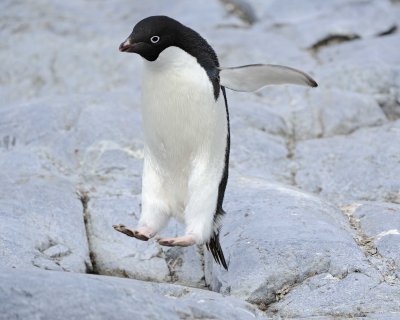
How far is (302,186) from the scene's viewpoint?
476 cm

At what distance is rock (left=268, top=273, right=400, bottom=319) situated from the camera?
3078 mm

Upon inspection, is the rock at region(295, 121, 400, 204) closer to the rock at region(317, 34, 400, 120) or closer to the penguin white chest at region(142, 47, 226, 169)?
the rock at region(317, 34, 400, 120)

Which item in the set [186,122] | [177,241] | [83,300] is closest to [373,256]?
[177,241]

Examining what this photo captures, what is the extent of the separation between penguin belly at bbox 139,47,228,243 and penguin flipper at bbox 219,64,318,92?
92mm

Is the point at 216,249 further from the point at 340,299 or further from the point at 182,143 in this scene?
the point at 340,299

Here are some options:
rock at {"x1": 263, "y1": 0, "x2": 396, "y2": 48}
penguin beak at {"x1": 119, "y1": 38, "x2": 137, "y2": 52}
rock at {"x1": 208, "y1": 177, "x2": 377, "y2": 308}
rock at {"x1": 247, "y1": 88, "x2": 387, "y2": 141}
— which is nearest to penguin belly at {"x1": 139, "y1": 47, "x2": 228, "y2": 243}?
penguin beak at {"x1": 119, "y1": 38, "x2": 137, "y2": 52}

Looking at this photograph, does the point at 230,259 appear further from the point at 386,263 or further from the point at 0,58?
the point at 0,58

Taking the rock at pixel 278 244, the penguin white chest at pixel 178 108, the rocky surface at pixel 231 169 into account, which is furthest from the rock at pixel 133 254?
the penguin white chest at pixel 178 108

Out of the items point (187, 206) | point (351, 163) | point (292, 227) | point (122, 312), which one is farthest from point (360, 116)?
point (122, 312)

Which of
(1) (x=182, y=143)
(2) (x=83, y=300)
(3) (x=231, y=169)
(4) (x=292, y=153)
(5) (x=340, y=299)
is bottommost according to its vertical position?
(4) (x=292, y=153)

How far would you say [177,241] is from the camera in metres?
3.25

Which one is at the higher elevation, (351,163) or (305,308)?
(305,308)

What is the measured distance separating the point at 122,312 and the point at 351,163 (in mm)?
2732

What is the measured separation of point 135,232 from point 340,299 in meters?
0.88
